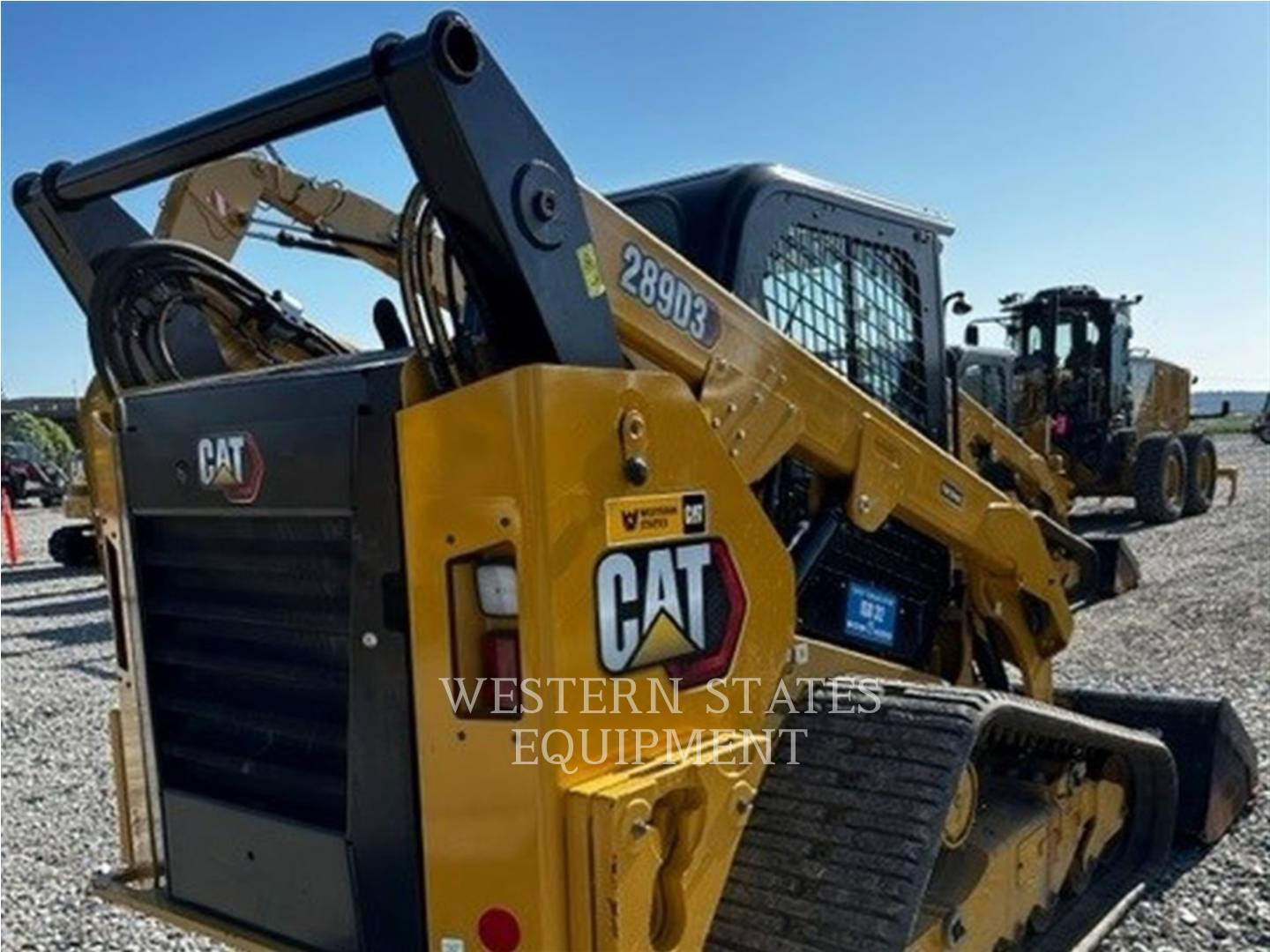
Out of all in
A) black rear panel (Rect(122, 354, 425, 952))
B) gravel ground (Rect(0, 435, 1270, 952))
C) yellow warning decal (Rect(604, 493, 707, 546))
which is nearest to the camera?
yellow warning decal (Rect(604, 493, 707, 546))

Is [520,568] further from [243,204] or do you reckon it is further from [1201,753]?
[243,204]

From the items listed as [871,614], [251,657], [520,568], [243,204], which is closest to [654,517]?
[520,568]

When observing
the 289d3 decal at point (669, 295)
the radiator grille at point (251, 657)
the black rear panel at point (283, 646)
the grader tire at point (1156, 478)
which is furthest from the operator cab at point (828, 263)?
the grader tire at point (1156, 478)

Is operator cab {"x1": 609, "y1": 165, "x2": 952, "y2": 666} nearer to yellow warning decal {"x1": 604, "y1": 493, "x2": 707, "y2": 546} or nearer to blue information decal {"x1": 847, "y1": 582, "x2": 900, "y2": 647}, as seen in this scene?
blue information decal {"x1": 847, "y1": 582, "x2": 900, "y2": 647}

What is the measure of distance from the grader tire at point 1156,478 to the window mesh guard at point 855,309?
13002 millimetres

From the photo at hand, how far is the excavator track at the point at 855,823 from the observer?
2205 millimetres

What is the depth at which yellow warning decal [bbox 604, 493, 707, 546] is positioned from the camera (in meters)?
2.04

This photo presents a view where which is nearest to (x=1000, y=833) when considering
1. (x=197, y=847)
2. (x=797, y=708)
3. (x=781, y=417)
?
(x=797, y=708)

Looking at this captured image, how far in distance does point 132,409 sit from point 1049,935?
3.20 m

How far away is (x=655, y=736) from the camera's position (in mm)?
2143

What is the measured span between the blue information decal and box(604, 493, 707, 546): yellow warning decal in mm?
1091

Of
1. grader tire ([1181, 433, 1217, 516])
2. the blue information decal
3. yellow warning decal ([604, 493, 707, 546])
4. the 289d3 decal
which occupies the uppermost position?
the 289d3 decal

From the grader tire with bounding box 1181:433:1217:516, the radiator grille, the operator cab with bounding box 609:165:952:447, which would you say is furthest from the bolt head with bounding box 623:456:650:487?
the grader tire with bounding box 1181:433:1217:516

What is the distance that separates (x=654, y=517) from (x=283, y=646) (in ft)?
3.10
